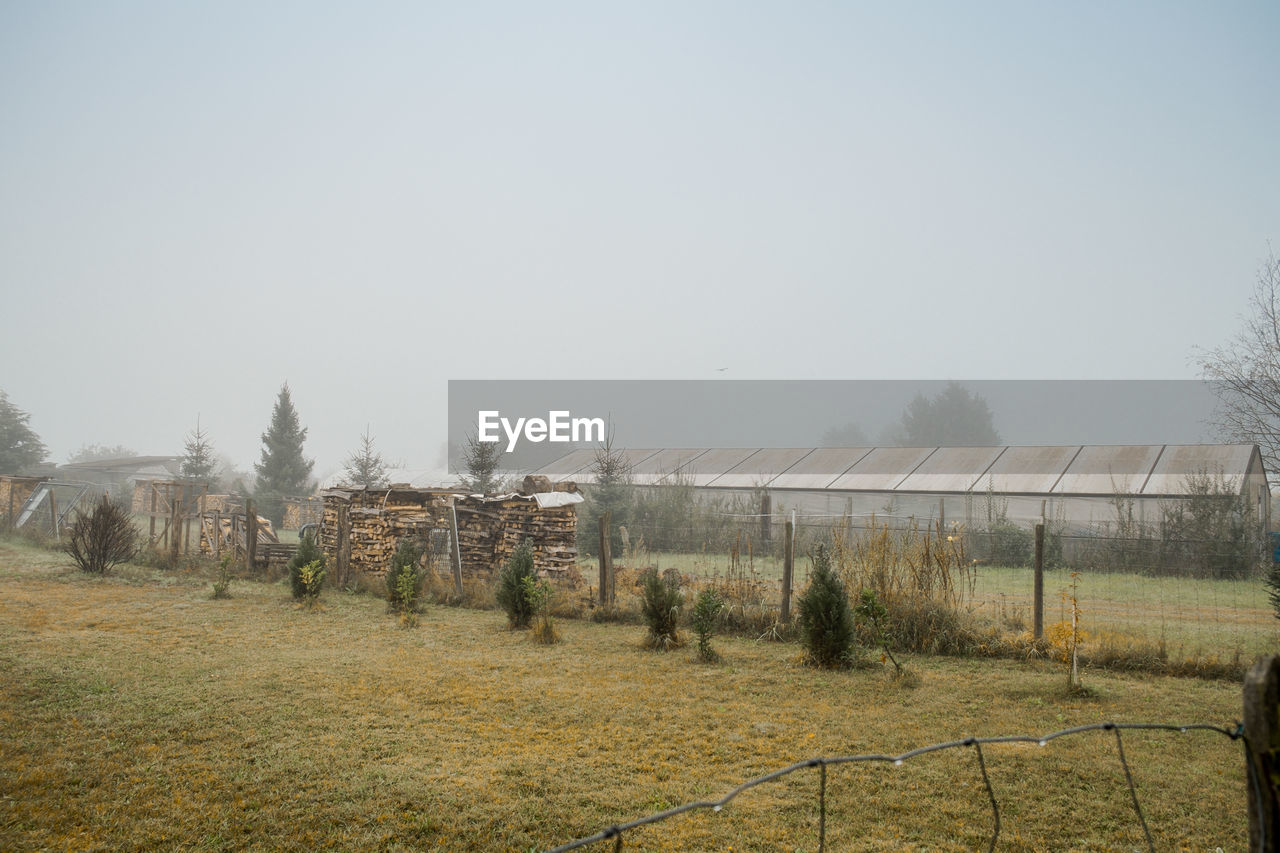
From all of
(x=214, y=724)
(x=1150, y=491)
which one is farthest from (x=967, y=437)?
(x=214, y=724)

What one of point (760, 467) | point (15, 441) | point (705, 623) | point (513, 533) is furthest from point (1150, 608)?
point (15, 441)

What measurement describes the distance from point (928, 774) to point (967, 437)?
64.3 m

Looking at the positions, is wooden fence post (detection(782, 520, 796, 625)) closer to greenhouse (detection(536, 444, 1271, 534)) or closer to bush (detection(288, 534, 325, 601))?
bush (detection(288, 534, 325, 601))

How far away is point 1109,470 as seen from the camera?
71.6 feet

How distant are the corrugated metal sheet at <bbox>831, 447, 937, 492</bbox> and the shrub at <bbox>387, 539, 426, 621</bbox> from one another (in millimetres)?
14942

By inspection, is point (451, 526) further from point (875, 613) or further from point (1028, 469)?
point (1028, 469)

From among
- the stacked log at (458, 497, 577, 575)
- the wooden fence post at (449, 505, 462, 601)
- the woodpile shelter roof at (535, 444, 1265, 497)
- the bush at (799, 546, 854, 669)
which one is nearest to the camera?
the bush at (799, 546, 854, 669)

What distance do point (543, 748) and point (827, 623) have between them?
3.93 metres

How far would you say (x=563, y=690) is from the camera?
7621 millimetres

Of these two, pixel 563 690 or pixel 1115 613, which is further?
pixel 1115 613

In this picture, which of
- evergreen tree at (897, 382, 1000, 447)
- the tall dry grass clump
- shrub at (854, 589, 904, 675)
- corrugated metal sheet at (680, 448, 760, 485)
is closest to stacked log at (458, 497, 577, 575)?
the tall dry grass clump

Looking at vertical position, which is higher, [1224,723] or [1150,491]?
[1150,491]

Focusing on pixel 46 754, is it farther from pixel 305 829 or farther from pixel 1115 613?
pixel 1115 613

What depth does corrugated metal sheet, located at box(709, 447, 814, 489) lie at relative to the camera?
26406mm
